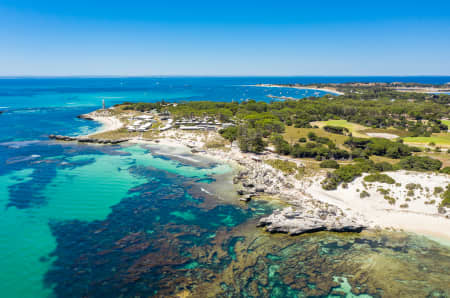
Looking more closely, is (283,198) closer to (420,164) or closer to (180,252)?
(180,252)

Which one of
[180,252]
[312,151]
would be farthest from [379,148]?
[180,252]

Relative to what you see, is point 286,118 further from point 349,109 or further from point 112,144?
point 112,144

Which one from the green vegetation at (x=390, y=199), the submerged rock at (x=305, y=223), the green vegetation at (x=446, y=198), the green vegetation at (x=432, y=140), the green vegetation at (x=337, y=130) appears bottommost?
the submerged rock at (x=305, y=223)

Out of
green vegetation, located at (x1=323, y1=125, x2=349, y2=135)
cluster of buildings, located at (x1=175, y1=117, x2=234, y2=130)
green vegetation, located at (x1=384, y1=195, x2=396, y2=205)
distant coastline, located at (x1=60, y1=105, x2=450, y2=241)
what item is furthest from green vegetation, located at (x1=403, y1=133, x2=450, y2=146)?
cluster of buildings, located at (x1=175, y1=117, x2=234, y2=130)

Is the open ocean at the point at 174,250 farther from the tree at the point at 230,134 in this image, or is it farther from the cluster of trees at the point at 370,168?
the tree at the point at 230,134

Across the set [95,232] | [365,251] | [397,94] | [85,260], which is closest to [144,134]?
[95,232]

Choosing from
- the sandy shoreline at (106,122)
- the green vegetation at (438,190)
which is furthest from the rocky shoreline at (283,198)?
the sandy shoreline at (106,122)
